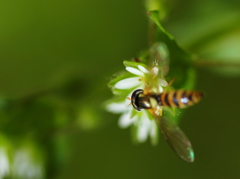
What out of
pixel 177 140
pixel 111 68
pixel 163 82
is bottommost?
pixel 177 140

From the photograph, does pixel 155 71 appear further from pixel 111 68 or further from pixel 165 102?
pixel 111 68

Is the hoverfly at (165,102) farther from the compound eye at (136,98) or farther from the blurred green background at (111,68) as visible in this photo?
the blurred green background at (111,68)

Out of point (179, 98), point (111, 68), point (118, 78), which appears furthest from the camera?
point (111, 68)

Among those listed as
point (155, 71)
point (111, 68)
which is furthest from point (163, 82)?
point (111, 68)

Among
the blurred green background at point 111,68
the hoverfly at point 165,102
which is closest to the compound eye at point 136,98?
the hoverfly at point 165,102

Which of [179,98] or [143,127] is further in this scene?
[143,127]

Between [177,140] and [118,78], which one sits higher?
[118,78]
